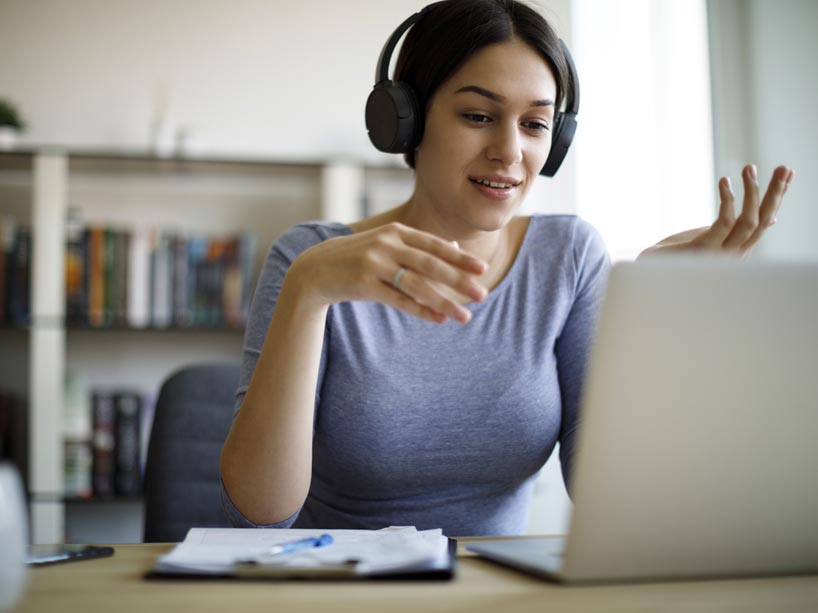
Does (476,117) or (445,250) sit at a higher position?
(476,117)

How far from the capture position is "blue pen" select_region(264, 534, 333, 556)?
682mm

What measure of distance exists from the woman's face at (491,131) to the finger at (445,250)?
1.61 ft

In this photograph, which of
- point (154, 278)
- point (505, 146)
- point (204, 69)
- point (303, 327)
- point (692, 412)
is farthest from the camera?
point (204, 69)

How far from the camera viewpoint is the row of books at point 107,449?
2543 mm

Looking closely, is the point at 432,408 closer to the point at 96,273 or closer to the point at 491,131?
the point at 491,131

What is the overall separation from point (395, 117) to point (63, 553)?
73 centimetres

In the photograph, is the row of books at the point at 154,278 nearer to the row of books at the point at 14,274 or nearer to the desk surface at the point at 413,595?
the row of books at the point at 14,274

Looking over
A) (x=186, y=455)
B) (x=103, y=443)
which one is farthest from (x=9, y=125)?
(x=186, y=455)

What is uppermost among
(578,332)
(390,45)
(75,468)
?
(390,45)

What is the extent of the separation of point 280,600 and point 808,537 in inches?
15.1

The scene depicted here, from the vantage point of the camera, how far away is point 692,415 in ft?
1.84

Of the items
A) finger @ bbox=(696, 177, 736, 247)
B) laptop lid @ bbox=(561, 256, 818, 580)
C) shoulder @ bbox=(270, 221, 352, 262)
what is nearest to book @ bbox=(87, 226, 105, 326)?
shoulder @ bbox=(270, 221, 352, 262)

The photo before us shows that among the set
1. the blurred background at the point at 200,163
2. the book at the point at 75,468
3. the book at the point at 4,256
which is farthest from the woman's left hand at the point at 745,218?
the book at the point at 4,256

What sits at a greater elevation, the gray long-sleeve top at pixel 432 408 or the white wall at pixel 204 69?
the white wall at pixel 204 69
